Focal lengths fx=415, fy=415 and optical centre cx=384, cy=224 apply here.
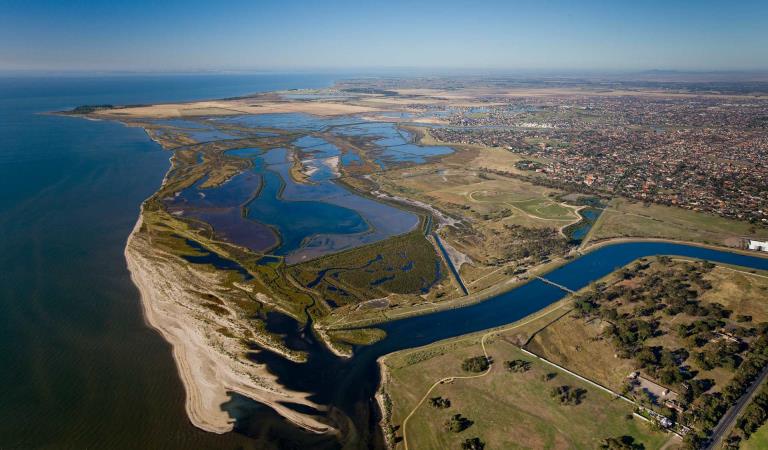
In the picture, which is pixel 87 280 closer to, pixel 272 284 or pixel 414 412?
pixel 272 284

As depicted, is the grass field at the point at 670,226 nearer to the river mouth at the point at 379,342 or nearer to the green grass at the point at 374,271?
the river mouth at the point at 379,342

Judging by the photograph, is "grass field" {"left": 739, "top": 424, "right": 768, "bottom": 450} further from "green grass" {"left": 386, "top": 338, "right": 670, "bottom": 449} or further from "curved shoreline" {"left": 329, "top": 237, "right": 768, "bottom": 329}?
"curved shoreline" {"left": 329, "top": 237, "right": 768, "bottom": 329}

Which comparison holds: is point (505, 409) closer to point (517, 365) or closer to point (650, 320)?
point (517, 365)

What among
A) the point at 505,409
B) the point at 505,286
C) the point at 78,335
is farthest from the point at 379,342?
the point at 78,335

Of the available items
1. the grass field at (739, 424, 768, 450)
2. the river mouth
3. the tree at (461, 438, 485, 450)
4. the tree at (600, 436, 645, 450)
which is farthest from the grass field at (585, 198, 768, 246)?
the tree at (461, 438, 485, 450)

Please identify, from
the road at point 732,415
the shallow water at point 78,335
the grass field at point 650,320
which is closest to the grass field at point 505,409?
the grass field at point 650,320

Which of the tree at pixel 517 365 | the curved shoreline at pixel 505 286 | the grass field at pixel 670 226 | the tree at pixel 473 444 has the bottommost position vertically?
the tree at pixel 473 444
